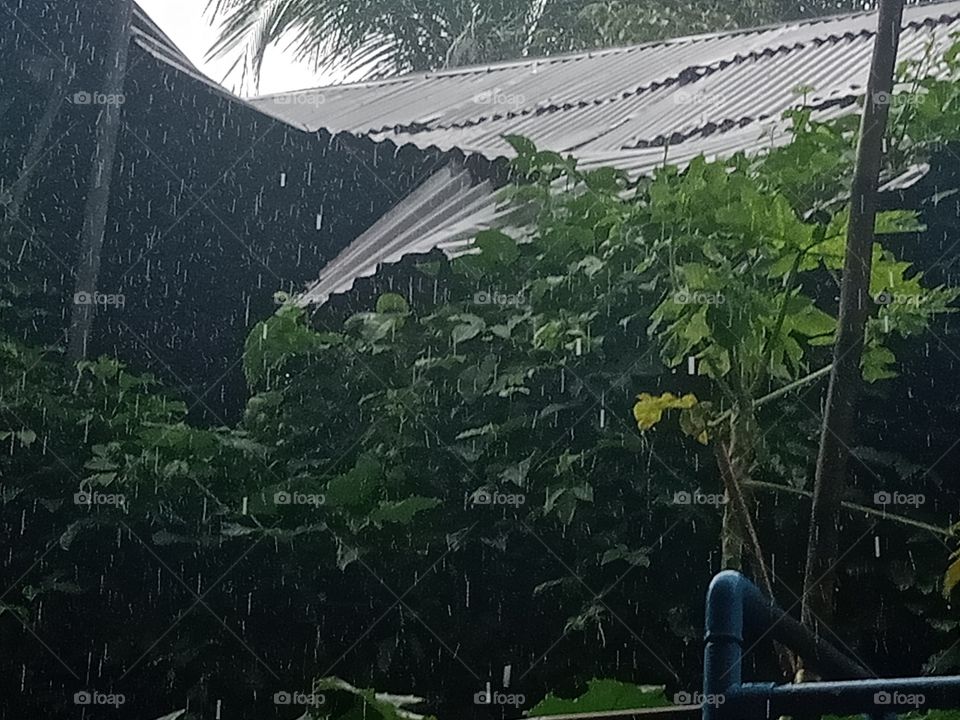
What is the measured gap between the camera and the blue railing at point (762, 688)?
640 millimetres

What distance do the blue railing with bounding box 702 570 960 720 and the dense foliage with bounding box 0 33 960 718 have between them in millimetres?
766

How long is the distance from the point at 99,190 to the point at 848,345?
2.34 metres

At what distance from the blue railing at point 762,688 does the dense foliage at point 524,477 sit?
2.51 ft

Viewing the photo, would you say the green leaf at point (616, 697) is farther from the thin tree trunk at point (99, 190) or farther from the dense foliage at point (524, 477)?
the thin tree trunk at point (99, 190)

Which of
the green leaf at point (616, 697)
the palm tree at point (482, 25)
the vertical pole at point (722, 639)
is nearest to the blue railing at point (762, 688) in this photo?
the vertical pole at point (722, 639)

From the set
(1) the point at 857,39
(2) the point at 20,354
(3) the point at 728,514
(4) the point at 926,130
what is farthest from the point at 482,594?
(1) the point at 857,39

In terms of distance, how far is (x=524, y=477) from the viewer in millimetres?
1938

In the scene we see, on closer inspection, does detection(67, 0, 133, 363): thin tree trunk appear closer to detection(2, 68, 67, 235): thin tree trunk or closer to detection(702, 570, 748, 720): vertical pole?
detection(2, 68, 67, 235): thin tree trunk

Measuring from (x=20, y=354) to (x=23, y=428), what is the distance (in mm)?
230

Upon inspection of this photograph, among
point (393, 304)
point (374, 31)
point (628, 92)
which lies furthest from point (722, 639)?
point (374, 31)

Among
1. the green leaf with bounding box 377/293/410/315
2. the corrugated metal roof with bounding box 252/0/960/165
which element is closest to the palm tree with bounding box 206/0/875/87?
the corrugated metal roof with bounding box 252/0/960/165

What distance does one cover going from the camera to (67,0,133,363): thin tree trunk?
9.57 ft

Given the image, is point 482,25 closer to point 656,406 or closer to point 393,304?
point 393,304

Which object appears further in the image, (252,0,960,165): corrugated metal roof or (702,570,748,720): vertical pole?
(252,0,960,165): corrugated metal roof
